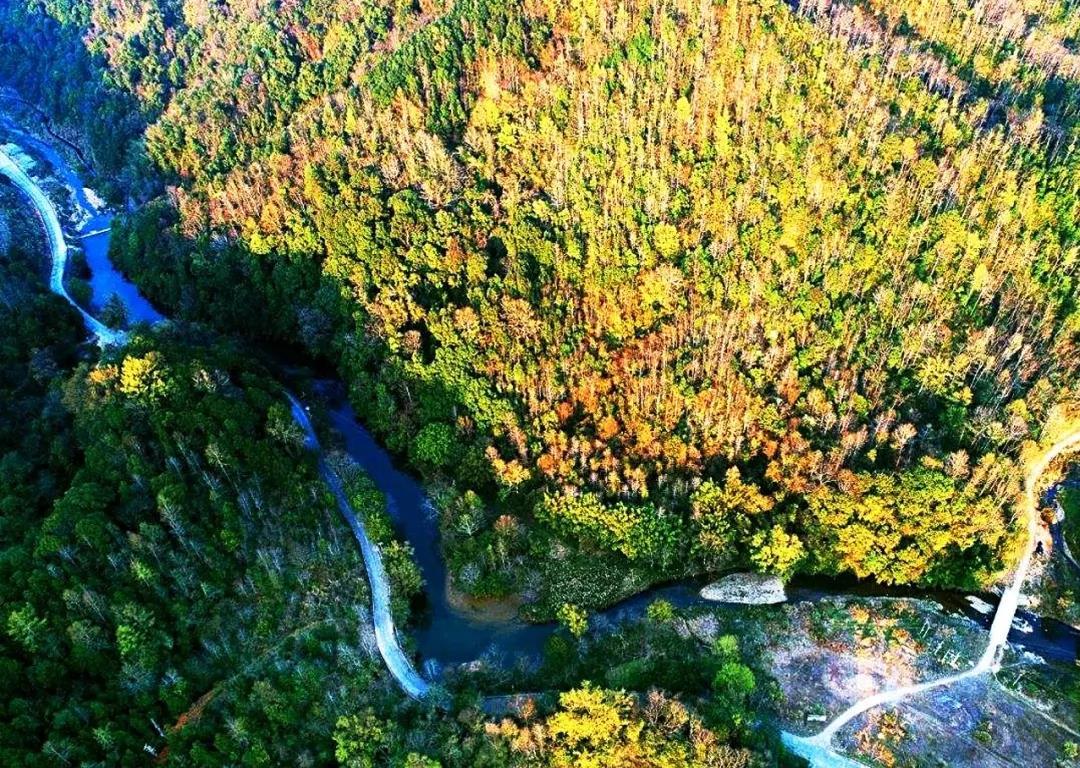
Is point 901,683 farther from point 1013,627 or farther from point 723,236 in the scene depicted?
point 723,236

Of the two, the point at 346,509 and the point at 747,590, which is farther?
the point at 346,509

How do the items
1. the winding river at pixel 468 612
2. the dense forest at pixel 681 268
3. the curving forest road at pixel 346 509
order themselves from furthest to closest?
1. the dense forest at pixel 681 268
2. the curving forest road at pixel 346 509
3. the winding river at pixel 468 612

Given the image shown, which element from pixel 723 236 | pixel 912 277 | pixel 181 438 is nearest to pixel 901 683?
pixel 912 277

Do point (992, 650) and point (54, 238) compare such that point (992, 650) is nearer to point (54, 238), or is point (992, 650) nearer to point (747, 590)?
point (747, 590)

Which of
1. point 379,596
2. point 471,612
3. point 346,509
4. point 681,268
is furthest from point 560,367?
point 379,596

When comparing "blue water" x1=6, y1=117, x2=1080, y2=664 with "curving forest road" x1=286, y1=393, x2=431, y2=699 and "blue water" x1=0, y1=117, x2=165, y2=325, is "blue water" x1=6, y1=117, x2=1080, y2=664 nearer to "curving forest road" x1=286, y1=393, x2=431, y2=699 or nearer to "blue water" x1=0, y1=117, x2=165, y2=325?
"curving forest road" x1=286, y1=393, x2=431, y2=699

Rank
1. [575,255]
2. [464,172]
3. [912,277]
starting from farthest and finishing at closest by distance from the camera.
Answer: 1. [464,172]
2. [575,255]
3. [912,277]

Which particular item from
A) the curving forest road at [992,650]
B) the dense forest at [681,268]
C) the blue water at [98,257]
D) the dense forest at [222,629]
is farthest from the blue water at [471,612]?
the blue water at [98,257]

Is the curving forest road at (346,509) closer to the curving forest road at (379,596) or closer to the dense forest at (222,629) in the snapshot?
the curving forest road at (379,596)
